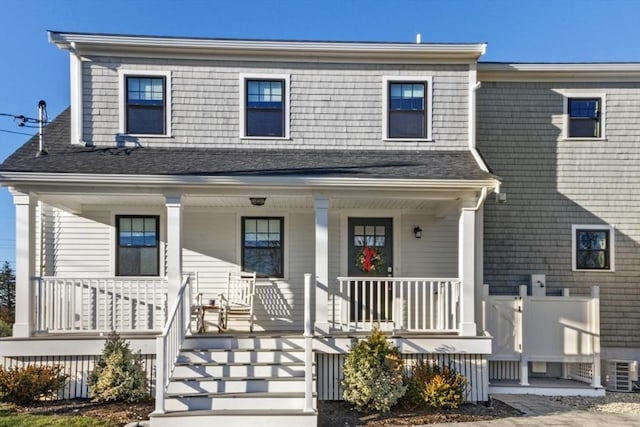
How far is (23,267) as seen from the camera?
6.66m

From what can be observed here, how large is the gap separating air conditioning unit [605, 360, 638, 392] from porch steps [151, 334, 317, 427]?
556 centimetres

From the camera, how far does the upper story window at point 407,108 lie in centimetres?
828

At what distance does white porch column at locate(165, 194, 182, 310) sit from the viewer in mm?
6801

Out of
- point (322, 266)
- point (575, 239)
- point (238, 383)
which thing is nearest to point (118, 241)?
point (238, 383)

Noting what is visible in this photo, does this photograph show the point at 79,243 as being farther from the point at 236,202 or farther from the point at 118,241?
the point at 236,202

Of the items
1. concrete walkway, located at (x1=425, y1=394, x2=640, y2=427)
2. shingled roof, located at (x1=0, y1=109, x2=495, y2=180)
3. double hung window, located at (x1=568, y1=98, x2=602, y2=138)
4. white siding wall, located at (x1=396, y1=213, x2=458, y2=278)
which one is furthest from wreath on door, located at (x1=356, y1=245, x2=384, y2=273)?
double hung window, located at (x1=568, y1=98, x2=602, y2=138)

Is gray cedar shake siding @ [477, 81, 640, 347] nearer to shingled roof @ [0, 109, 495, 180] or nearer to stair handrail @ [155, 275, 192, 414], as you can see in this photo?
shingled roof @ [0, 109, 495, 180]

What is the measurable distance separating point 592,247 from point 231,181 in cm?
663

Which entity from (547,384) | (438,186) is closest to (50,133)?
(438,186)

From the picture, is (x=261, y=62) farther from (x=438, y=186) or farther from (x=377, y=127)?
(x=438, y=186)

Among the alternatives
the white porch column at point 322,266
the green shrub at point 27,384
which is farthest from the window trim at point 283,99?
the green shrub at point 27,384

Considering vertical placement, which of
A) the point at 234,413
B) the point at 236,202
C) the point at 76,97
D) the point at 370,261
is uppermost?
the point at 76,97

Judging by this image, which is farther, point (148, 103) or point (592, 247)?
point (592, 247)

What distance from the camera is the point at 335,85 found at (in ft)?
27.2
